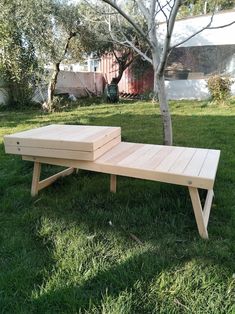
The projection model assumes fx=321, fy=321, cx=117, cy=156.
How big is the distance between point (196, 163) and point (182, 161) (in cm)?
11

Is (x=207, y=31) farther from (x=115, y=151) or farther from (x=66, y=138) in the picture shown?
(x=66, y=138)

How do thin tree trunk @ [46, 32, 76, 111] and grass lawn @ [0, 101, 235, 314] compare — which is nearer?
grass lawn @ [0, 101, 235, 314]

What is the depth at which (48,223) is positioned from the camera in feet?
7.72

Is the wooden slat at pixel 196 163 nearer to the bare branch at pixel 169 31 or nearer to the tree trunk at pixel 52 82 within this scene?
the bare branch at pixel 169 31

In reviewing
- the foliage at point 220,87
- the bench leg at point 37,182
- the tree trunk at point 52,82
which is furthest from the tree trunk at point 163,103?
the tree trunk at point 52,82

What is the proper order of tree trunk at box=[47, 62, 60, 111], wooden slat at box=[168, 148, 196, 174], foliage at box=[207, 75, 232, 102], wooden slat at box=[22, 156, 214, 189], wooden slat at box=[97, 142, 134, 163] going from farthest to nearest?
1. tree trunk at box=[47, 62, 60, 111]
2. foliage at box=[207, 75, 232, 102]
3. wooden slat at box=[97, 142, 134, 163]
4. wooden slat at box=[168, 148, 196, 174]
5. wooden slat at box=[22, 156, 214, 189]

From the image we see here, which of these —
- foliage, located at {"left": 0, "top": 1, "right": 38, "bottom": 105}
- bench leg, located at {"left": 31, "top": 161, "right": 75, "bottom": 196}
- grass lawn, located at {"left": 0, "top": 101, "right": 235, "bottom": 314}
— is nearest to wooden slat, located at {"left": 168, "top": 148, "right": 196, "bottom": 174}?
grass lawn, located at {"left": 0, "top": 101, "right": 235, "bottom": 314}

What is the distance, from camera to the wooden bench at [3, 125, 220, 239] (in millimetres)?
2072

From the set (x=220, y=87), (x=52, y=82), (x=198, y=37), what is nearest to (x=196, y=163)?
(x=220, y=87)

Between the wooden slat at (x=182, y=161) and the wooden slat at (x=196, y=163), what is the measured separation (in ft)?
0.09

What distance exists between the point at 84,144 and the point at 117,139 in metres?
0.67

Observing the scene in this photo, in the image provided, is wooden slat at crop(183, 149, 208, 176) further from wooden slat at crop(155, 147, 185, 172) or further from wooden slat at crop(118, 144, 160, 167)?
wooden slat at crop(118, 144, 160, 167)

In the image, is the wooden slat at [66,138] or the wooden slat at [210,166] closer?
the wooden slat at [210,166]

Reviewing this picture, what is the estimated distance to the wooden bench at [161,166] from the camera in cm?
207
